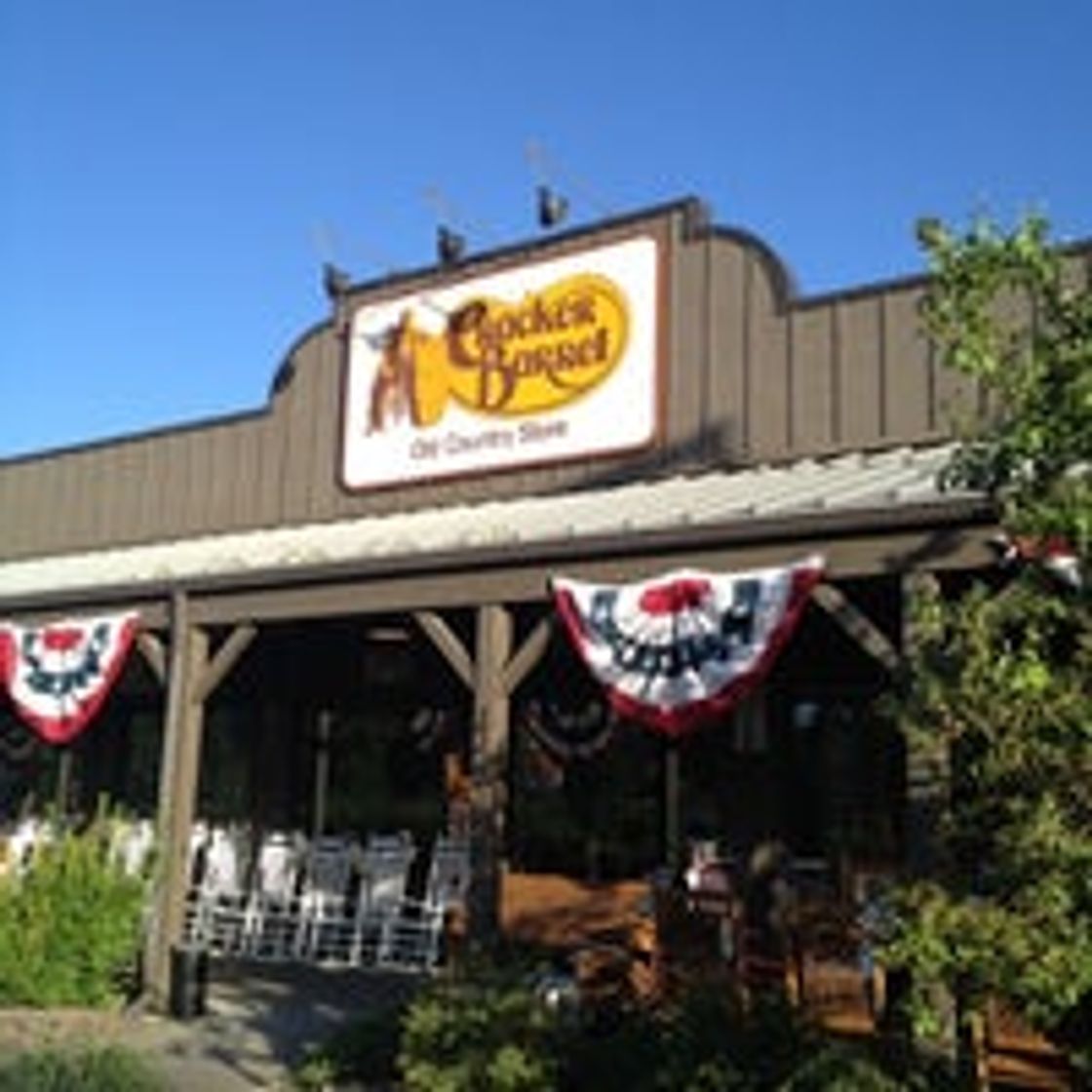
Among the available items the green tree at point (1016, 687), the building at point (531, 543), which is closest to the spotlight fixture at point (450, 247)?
the building at point (531, 543)

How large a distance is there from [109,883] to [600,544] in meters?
4.23

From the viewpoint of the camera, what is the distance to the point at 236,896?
1441 cm

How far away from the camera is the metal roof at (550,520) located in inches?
394

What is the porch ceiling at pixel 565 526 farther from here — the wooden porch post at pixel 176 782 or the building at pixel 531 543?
the wooden porch post at pixel 176 782

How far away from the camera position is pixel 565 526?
37.2 ft

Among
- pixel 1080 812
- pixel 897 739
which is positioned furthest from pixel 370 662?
pixel 1080 812

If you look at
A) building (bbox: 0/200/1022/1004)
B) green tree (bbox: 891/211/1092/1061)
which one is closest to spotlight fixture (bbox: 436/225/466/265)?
building (bbox: 0/200/1022/1004)

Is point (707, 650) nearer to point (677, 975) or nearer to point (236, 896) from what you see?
point (677, 975)

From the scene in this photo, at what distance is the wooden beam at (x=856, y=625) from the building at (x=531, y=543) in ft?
0.06

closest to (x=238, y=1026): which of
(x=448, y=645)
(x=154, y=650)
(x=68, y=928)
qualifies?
(x=68, y=928)

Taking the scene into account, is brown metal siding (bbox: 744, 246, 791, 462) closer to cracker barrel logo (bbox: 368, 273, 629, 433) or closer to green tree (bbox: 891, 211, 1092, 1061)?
cracker barrel logo (bbox: 368, 273, 629, 433)

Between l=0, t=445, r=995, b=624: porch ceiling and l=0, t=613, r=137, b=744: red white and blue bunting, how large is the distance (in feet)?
1.11

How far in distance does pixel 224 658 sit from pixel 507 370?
334 centimetres

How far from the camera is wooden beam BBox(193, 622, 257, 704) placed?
12.7 meters
